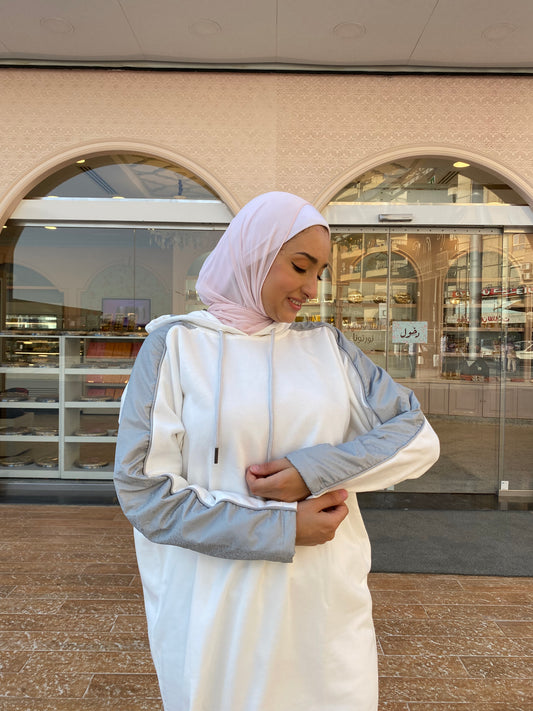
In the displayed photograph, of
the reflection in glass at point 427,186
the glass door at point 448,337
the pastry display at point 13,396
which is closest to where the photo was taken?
the reflection in glass at point 427,186

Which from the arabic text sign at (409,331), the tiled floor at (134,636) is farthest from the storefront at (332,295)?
the tiled floor at (134,636)

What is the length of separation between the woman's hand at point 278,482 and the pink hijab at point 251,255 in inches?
11.1

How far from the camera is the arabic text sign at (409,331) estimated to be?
4.86 metres

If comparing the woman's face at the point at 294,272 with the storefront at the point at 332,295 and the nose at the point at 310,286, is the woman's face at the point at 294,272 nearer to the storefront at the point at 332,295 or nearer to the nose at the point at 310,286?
the nose at the point at 310,286

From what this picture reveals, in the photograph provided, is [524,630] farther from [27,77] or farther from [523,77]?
[27,77]

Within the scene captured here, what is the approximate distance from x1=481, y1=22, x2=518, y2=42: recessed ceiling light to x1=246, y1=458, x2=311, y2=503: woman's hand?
4.03 metres

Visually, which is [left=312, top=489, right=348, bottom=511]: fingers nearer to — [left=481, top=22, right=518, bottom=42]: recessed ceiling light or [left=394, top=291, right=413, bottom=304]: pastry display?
[left=481, top=22, right=518, bottom=42]: recessed ceiling light

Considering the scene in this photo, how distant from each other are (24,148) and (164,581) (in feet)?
14.3

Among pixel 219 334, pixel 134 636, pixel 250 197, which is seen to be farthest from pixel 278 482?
pixel 250 197

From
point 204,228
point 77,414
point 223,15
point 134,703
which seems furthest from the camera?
point 77,414

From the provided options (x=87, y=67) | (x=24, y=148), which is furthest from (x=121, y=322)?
(x=87, y=67)

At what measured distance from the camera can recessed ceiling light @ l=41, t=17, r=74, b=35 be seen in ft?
11.8

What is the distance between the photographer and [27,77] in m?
4.23

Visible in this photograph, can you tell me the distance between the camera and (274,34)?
3.73 meters
